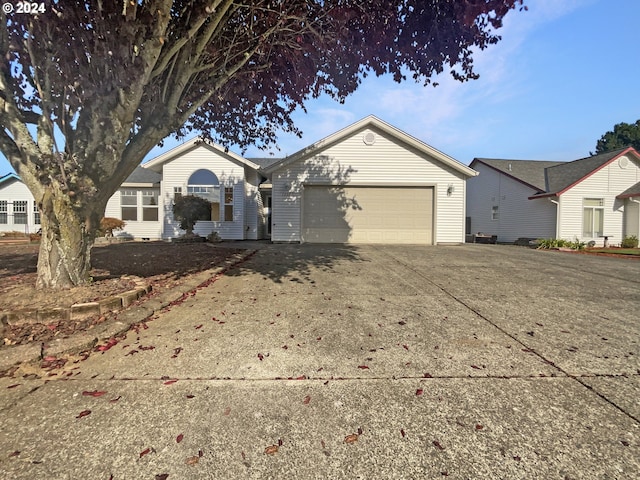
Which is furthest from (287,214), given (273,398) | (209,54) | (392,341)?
(273,398)

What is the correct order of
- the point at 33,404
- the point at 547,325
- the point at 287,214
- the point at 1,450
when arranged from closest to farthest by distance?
the point at 1,450 < the point at 33,404 < the point at 547,325 < the point at 287,214

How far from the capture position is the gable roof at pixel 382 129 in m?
13.2

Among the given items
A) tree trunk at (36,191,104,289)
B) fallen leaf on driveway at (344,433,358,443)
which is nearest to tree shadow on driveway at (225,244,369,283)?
tree trunk at (36,191,104,289)

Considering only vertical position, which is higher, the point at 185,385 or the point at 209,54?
the point at 209,54

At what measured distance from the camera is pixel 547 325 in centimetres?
397

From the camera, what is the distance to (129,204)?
16.6 metres

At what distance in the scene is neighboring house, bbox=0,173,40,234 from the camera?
18953 millimetres

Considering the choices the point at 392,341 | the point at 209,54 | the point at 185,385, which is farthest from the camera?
the point at 209,54

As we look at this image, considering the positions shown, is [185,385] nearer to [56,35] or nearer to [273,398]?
[273,398]

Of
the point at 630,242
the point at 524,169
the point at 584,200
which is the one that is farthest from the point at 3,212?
the point at 630,242

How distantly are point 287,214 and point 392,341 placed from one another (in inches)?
407

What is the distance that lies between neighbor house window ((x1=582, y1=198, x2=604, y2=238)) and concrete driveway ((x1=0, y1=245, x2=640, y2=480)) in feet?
50.3

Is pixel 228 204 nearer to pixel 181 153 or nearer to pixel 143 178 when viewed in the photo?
pixel 181 153

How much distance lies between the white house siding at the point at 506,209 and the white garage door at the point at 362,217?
793 cm
